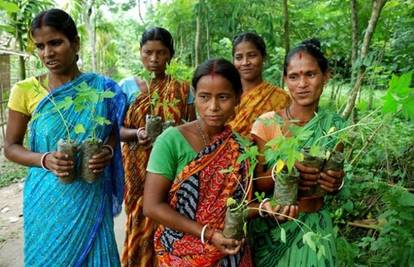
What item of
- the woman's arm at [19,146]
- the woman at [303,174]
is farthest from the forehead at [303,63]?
the woman's arm at [19,146]

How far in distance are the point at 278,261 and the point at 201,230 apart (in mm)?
479

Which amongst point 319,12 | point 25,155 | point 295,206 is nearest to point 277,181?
point 295,206

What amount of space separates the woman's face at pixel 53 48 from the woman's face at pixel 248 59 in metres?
1.35

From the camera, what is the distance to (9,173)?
7246 millimetres

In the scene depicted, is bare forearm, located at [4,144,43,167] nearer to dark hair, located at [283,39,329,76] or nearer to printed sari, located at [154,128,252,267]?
printed sari, located at [154,128,252,267]

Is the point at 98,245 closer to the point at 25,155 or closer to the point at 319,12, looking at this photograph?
the point at 25,155

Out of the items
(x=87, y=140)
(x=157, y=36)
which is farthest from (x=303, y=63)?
(x=157, y=36)

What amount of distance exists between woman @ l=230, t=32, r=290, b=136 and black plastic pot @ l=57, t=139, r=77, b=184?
133cm

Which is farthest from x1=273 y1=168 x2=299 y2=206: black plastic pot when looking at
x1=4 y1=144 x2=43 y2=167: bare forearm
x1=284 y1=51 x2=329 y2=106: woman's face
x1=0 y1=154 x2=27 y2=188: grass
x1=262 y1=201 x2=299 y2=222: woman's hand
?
x1=0 y1=154 x2=27 y2=188: grass

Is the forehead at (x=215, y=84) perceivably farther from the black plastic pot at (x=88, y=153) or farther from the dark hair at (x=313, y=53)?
the black plastic pot at (x=88, y=153)

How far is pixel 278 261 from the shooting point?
1.99 meters

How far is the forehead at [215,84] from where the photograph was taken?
74.0 inches

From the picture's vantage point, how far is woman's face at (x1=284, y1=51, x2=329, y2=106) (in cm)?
209

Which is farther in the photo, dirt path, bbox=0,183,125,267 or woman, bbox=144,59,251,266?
dirt path, bbox=0,183,125,267
